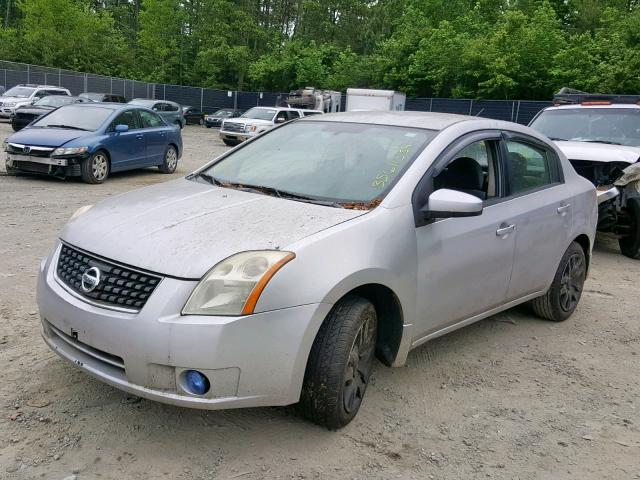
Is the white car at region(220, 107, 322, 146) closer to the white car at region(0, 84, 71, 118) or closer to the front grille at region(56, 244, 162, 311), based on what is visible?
the white car at region(0, 84, 71, 118)

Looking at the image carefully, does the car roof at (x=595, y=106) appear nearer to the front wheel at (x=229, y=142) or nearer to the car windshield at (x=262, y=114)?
the front wheel at (x=229, y=142)

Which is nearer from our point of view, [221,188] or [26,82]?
[221,188]

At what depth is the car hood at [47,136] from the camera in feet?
35.8

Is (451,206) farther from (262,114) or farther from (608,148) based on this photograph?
(262,114)

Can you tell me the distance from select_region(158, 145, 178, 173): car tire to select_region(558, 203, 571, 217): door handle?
10270 millimetres

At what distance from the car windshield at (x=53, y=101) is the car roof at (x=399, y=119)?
62.5 feet

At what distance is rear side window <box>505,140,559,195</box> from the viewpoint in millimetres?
4461

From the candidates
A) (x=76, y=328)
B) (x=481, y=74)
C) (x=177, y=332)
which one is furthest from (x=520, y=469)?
(x=481, y=74)

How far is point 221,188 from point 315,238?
1105 millimetres

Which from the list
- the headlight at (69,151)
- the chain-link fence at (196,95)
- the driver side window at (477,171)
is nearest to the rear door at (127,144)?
the headlight at (69,151)

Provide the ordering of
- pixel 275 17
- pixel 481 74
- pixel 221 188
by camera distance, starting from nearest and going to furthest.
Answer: pixel 221 188 → pixel 481 74 → pixel 275 17

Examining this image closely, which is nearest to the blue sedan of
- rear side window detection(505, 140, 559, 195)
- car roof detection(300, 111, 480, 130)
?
car roof detection(300, 111, 480, 130)

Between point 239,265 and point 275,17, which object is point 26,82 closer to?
point 275,17

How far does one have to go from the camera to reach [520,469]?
306 centimetres
